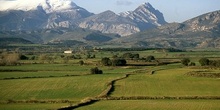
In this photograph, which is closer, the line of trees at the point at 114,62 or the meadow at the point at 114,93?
the meadow at the point at 114,93

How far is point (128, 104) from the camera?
49.1m

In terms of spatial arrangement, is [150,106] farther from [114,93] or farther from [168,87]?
[168,87]

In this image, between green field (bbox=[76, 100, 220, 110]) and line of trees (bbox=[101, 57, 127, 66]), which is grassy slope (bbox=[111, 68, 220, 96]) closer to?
green field (bbox=[76, 100, 220, 110])

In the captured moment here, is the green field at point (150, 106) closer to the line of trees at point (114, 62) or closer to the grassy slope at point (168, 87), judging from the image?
the grassy slope at point (168, 87)

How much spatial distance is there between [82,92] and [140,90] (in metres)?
9.12

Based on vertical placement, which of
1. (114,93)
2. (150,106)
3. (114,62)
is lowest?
(150,106)

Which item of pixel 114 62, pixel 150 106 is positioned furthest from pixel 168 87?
pixel 114 62

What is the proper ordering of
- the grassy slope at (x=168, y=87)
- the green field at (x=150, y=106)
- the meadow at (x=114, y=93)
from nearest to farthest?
1. the green field at (x=150, y=106)
2. the meadow at (x=114, y=93)
3. the grassy slope at (x=168, y=87)

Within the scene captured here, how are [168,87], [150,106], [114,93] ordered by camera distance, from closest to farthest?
[150,106] → [114,93] → [168,87]

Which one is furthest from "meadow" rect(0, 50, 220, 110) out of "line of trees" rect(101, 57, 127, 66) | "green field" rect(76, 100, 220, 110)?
"line of trees" rect(101, 57, 127, 66)

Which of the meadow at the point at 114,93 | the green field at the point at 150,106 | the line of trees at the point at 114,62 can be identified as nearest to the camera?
the green field at the point at 150,106

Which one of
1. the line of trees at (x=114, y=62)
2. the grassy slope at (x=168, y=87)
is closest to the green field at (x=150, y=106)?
the grassy slope at (x=168, y=87)

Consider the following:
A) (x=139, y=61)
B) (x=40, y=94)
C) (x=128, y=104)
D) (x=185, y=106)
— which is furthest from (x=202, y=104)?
(x=139, y=61)

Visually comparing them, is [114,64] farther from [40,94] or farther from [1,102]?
[1,102]
